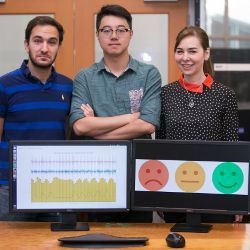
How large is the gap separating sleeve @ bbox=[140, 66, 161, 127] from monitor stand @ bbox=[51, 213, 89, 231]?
1.90 ft

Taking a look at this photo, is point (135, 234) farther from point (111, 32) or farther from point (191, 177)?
point (111, 32)

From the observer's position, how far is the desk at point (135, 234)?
196 cm

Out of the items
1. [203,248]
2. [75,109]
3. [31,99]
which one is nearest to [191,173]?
[203,248]

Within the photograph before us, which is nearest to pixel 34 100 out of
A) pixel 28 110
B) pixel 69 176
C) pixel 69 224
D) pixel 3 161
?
pixel 28 110

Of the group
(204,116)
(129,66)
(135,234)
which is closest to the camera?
(135,234)

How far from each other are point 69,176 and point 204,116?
72 centimetres

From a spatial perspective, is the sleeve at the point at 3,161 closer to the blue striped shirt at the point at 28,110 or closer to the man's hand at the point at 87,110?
the blue striped shirt at the point at 28,110

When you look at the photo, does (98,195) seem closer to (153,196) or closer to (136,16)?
(153,196)

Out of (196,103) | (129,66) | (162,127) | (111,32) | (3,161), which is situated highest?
(111,32)

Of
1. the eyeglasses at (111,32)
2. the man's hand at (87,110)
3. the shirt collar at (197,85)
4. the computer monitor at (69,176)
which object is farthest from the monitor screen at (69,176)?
the eyeglasses at (111,32)

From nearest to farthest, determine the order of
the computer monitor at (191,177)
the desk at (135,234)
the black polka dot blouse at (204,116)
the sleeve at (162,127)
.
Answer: the desk at (135,234)
the computer monitor at (191,177)
the black polka dot blouse at (204,116)
the sleeve at (162,127)

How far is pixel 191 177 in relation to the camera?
7.04 ft

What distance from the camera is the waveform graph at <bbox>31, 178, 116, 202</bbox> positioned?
2.15 meters

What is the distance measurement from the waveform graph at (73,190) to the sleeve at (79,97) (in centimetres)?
40
